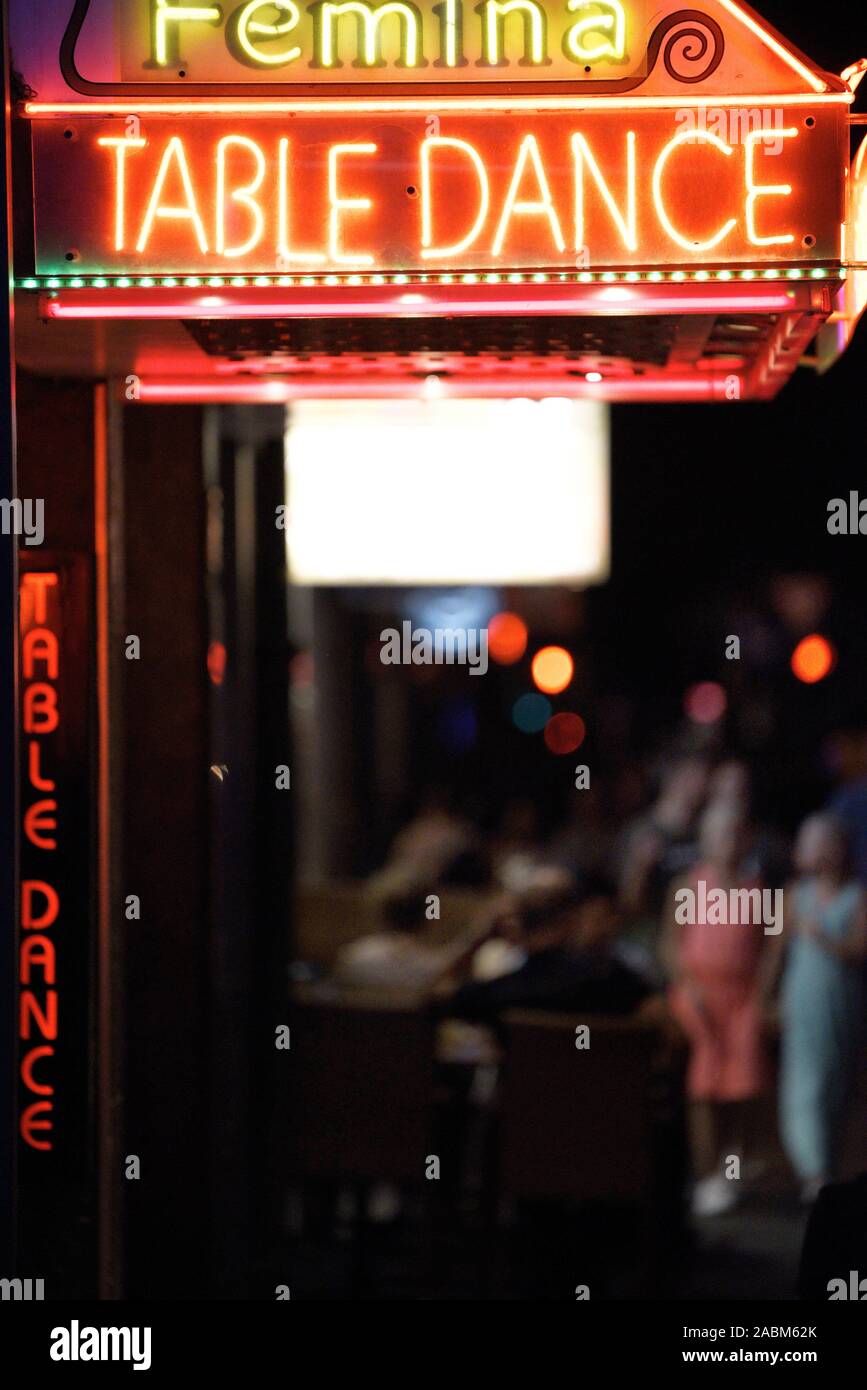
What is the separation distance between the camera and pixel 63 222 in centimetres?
321

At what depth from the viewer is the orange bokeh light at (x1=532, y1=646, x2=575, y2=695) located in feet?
59.0

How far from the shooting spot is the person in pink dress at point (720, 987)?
234 inches

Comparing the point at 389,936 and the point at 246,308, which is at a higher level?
the point at 246,308

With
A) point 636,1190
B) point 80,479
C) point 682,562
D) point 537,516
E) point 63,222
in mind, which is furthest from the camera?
point 682,562

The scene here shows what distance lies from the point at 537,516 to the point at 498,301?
12.9ft

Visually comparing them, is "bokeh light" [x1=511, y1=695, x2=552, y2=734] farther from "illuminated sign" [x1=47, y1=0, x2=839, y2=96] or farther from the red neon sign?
"illuminated sign" [x1=47, y1=0, x2=839, y2=96]

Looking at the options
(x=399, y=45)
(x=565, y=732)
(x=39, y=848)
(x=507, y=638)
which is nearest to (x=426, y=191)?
(x=399, y=45)

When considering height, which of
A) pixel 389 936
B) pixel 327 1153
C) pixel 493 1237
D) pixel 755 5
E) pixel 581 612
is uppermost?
pixel 755 5

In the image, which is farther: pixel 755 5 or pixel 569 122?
pixel 755 5

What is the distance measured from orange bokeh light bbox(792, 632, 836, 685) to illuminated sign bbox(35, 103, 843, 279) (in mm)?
11163

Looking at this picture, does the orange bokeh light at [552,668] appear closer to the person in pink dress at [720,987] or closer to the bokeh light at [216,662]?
the person in pink dress at [720,987]

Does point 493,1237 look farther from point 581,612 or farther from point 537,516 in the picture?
point 581,612

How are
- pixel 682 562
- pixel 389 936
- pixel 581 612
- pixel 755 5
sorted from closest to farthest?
pixel 755 5 < pixel 389 936 < pixel 682 562 < pixel 581 612

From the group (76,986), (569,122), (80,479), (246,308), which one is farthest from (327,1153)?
(569,122)
